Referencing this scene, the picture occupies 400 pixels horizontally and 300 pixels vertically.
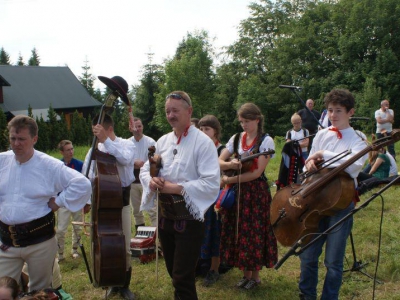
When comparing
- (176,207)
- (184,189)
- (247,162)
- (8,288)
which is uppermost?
(247,162)

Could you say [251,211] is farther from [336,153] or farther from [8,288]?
[8,288]

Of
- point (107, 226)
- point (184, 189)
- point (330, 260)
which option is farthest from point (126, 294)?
point (330, 260)

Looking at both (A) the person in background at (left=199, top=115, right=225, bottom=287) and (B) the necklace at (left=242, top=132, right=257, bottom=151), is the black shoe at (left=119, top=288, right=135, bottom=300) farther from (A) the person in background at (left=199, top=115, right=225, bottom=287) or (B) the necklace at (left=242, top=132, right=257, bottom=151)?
(B) the necklace at (left=242, top=132, right=257, bottom=151)

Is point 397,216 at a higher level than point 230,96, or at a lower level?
lower

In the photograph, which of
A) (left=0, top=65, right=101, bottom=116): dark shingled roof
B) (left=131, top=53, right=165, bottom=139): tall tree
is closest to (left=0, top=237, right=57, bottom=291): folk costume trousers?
(left=0, top=65, right=101, bottom=116): dark shingled roof

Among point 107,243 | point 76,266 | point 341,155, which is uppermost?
point 341,155

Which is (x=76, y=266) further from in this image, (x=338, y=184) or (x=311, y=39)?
(x=311, y=39)

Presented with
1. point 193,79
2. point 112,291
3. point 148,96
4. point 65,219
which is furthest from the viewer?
point 148,96

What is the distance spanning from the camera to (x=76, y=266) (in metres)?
5.94

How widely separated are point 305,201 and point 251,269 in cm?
139

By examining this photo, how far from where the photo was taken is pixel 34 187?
140 inches

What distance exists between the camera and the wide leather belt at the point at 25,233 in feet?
11.6

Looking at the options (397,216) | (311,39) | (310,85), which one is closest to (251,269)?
(397,216)

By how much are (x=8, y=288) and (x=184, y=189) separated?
1517 mm
